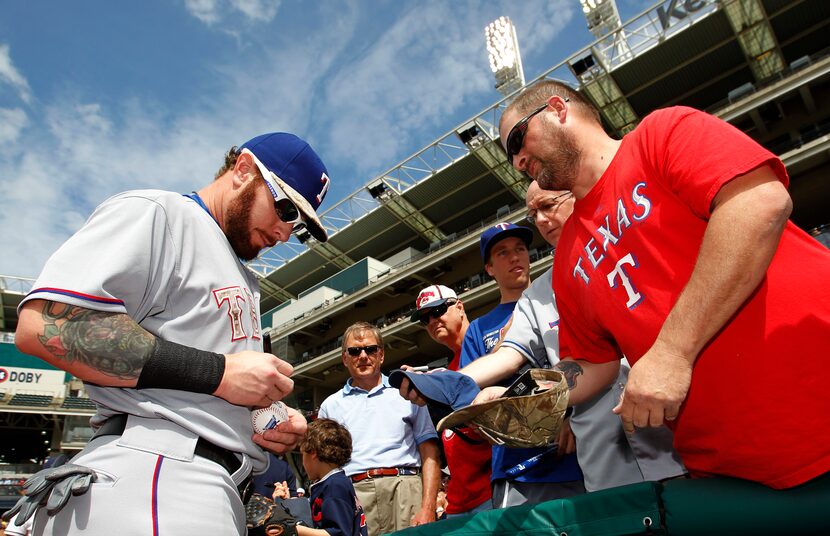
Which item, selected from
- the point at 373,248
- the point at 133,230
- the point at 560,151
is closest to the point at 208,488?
the point at 133,230

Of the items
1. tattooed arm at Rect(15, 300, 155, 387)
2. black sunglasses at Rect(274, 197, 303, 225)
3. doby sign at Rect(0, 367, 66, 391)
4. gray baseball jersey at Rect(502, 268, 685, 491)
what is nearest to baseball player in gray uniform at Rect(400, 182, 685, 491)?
gray baseball jersey at Rect(502, 268, 685, 491)

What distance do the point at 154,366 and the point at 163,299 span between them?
0.76ft

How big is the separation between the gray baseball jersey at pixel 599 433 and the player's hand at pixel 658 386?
35.6 inches

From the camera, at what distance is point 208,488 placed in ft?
4.34

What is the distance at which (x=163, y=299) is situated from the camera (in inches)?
57.1

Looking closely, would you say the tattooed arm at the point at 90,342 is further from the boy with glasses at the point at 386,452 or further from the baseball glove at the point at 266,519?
the boy with glasses at the point at 386,452

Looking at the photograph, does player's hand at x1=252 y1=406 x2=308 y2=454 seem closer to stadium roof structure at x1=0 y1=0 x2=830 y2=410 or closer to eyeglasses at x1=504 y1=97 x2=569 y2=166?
eyeglasses at x1=504 y1=97 x2=569 y2=166

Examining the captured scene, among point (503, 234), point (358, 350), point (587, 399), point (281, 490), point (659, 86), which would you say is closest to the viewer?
point (587, 399)

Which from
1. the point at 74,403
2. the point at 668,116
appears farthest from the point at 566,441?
the point at 74,403

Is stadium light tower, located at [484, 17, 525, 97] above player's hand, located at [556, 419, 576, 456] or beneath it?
above

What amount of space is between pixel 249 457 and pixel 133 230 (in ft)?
2.44

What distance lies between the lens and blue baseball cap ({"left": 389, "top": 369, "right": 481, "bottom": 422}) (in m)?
1.68

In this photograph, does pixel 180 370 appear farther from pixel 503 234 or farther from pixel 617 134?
pixel 617 134

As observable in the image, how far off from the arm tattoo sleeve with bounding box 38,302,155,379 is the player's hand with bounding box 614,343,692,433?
1.20 meters
